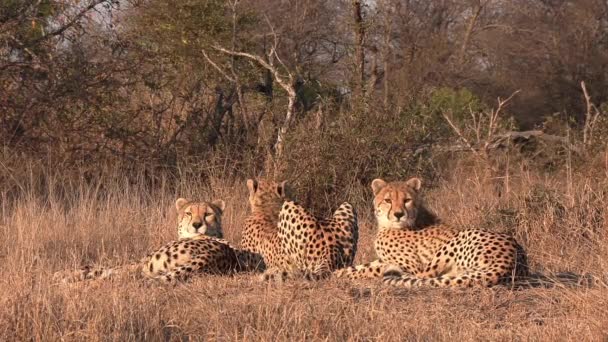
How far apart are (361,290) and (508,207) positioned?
2.88 metres

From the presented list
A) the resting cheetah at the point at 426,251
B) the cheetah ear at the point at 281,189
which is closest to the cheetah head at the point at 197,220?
the cheetah ear at the point at 281,189

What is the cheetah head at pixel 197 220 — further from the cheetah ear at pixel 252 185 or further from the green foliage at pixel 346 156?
the green foliage at pixel 346 156

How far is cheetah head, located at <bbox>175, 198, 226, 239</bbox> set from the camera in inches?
233

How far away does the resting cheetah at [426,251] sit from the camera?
5.06 m

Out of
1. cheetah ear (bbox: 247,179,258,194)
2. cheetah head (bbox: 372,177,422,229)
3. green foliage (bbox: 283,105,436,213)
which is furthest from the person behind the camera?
green foliage (bbox: 283,105,436,213)

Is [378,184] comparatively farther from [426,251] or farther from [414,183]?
[426,251]

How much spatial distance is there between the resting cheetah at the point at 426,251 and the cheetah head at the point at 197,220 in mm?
911

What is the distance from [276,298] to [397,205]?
1355 mm

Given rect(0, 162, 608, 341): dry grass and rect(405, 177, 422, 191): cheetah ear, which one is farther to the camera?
rect(405, 177, 422, 191): cheetah ear

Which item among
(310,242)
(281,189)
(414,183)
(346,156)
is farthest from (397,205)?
(346,156)

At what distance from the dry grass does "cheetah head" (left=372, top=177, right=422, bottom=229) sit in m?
0.67

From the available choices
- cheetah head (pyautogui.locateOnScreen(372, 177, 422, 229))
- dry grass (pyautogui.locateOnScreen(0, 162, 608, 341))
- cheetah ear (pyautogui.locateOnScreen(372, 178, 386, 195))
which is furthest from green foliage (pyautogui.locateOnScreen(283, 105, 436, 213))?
cheetah head (pyautogui.locateOnScreen(372, 177, 422, 229))

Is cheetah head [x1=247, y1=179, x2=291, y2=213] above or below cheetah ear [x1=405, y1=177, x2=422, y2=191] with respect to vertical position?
below

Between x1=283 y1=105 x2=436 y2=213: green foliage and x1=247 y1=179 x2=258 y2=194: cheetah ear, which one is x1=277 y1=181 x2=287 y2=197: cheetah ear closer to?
x1=247 y1=179 x2=258 y2=194: cheetah ear
